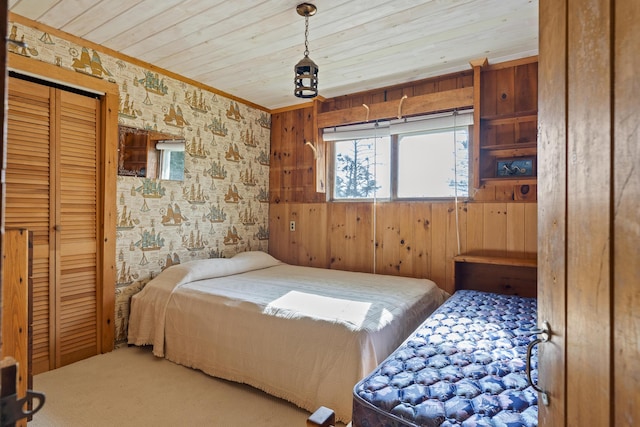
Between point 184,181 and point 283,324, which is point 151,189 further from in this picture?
point 283,324

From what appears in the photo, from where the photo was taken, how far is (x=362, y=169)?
3678 millimetres

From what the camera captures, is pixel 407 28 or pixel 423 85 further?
pixel 423 85

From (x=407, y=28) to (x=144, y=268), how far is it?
2.85 m

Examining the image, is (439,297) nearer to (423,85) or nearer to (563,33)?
(423,85)

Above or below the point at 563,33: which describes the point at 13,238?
below

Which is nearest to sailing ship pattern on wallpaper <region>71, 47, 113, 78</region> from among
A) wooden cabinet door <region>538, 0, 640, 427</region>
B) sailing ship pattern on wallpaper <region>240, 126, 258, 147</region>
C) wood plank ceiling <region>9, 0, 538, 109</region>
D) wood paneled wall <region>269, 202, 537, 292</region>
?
wood plank ceiling <region>9, 0, 538, 109</region>

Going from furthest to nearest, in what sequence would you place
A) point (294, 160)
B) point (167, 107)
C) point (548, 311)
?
point (294, 160) < point (167, 107) < point (548, 311)

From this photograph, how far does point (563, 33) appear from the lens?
664 millimetres

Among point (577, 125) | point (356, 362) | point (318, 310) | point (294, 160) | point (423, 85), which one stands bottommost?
point (356, 362)

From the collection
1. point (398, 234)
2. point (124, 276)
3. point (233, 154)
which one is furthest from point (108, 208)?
point (398, 234)

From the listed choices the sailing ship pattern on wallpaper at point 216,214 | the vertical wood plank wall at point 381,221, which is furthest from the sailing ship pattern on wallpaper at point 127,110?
the vertical wood plank wall at point 381,221

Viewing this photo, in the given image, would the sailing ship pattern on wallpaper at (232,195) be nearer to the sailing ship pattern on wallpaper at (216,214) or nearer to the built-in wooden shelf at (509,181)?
the sailing ship pattern on wallpaper at (216,214)

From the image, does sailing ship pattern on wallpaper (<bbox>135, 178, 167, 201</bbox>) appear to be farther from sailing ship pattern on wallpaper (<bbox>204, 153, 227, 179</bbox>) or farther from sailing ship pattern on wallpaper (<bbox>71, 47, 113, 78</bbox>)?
sailing ship pattern on wallpaper (<bbox>71, 47, 113, 78</bbox>)

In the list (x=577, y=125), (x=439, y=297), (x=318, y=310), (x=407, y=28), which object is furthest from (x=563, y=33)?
(x=439, y=297)
